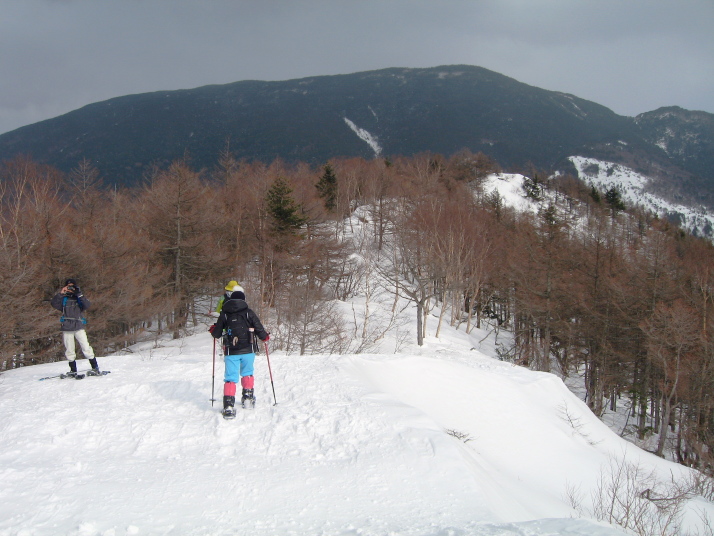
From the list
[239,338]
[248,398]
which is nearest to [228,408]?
[248,398]

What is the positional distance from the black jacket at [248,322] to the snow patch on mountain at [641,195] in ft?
577

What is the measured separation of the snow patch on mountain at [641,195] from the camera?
533ft

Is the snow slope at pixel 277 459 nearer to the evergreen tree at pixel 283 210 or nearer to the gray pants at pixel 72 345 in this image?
the gray pants at pixel 72 345

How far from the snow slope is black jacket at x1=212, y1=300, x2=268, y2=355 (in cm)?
104

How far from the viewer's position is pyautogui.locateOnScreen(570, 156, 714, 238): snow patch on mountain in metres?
Answer: 162

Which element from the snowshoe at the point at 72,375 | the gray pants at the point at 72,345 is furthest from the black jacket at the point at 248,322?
the snowshoe at the point at 72,375

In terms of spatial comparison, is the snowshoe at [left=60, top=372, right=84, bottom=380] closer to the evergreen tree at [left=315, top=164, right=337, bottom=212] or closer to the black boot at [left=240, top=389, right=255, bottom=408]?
the black boot at [left=240, top=389, right=255, bottom=408]

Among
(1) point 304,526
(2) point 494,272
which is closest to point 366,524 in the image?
(1) point 304,526

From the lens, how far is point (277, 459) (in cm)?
528

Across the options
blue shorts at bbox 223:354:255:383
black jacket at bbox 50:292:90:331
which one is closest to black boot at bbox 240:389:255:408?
blue shorts at bbox 223:354:255:383

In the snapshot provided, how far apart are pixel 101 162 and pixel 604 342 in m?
196

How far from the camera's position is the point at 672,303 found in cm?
2322

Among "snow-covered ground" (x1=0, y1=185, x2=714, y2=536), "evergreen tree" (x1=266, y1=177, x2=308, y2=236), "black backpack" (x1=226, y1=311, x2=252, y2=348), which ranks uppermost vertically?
"evergreen tree" (x1=266, y1=177, x2=308, y2=236)

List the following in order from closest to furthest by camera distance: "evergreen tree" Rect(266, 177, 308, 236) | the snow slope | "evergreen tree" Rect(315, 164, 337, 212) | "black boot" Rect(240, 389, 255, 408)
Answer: the snow slope → "black boot" Rect(240, 389, 255, 408) → "evergreen tree" Rect(266, 177, 308, 236) → "evergreen tree" Rect(315, 164, 337, 212)
